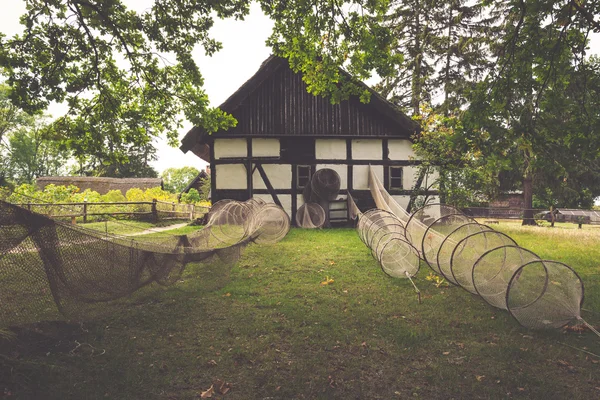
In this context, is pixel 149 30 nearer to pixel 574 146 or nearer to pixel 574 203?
pixel 574 146

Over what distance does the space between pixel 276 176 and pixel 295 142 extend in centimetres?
186

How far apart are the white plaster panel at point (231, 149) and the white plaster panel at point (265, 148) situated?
0.43 metres

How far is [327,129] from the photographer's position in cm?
1509

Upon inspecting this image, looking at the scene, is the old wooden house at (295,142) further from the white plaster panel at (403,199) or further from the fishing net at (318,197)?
the fishing net at (318,197)

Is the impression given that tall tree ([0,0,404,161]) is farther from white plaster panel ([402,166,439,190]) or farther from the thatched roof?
the thatched roof

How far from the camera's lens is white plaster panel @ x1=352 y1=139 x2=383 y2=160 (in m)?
15.6

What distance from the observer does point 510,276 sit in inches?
156

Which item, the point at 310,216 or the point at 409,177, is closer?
the point at 310,216

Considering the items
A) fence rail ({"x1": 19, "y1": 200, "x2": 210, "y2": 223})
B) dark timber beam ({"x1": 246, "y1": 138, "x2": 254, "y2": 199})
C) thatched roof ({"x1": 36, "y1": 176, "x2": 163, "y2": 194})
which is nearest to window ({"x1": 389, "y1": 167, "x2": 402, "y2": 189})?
dark timber beam ({"x1": 246, "y1": 138, "x2": 254, "y2": 199})

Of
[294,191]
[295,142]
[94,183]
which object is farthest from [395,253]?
[94,183]

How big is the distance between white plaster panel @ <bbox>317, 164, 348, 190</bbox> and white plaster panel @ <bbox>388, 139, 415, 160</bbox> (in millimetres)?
2378

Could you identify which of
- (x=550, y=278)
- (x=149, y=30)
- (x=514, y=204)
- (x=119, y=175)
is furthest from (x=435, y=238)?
(x=119, y=175)

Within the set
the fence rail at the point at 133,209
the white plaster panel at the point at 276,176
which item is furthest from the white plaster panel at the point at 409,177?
the fence rail at the point at 133,209

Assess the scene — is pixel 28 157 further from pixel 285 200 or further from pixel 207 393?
pixel 207 393
